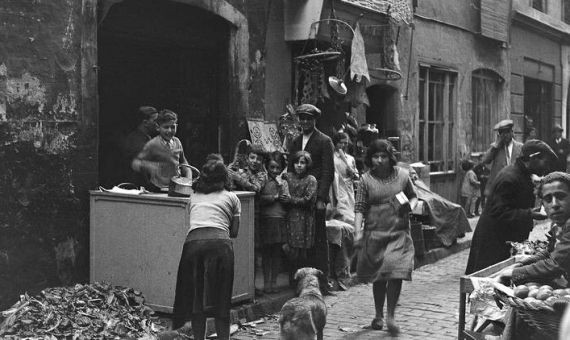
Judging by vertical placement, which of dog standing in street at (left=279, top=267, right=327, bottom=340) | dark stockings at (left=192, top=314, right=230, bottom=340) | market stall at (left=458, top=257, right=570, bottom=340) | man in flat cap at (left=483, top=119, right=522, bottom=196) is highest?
man in flat cap at (left=483, top=119, right=522, bottom=196)

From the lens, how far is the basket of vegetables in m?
3.78

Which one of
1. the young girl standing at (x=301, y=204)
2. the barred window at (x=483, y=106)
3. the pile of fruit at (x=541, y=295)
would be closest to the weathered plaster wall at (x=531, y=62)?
the barred window at (x=483, y=106)

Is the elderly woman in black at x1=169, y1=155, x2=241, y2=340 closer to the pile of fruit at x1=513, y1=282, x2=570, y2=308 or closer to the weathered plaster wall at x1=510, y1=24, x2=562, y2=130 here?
the pile of fruit at x1=513, y1=282, x2=570, y2=308

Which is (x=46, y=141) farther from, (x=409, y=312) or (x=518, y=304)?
(x=518, y=304)

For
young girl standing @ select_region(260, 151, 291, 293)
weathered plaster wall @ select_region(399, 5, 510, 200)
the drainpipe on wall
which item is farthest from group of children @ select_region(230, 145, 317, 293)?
Answer: the drainpipe on wall

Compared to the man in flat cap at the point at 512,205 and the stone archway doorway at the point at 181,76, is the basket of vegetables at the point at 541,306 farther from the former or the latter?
the stone archway doorway at the point at 181,76

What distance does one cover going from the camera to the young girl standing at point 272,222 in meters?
8.28

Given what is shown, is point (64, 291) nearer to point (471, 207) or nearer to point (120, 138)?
point (120, 138)

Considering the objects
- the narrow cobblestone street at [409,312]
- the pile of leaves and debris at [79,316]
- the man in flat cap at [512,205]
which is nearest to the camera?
the pile of leaves and debris at [79,316]

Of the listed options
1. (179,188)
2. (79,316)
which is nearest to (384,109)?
(179,188)

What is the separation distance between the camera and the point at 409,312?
805 cm

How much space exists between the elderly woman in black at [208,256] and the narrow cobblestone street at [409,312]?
81cm

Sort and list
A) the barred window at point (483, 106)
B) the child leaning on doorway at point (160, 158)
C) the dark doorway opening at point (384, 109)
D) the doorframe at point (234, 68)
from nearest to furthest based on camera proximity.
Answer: the child leaning on doorway at point (160, 158), the doorframe at point (234, 68), the dark doorway opening at point (384, 109), the barred window at point (483, 106)

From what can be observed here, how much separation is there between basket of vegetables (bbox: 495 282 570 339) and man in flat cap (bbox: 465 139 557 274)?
260 cm
